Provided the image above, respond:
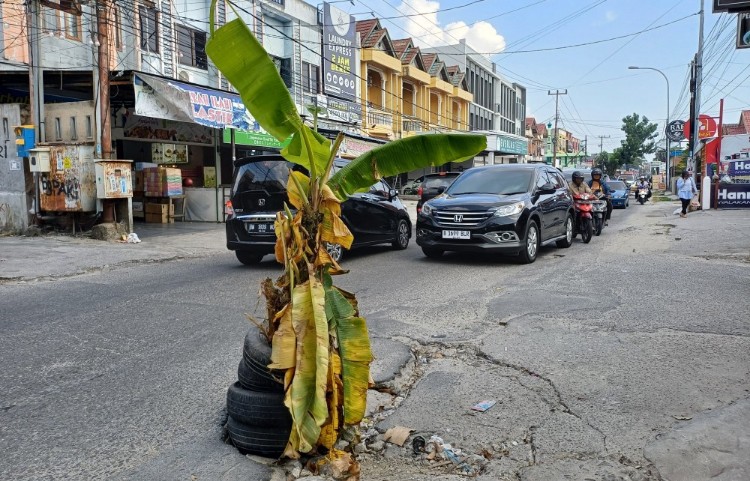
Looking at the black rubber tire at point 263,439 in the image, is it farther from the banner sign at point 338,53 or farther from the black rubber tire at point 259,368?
the banner sign at point 338,53

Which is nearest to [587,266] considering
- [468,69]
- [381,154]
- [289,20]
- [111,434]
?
[381,154]

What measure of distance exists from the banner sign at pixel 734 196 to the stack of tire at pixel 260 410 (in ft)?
78.5

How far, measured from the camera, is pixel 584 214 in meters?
13.4

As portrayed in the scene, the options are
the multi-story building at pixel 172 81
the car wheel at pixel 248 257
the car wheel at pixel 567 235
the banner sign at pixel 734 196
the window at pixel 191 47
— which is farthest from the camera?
the banner sign at pixel 734 196

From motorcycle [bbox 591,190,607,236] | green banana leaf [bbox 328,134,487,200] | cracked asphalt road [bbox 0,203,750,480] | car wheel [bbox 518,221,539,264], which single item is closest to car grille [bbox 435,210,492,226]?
car wheel [bbox 518,221,539,264]

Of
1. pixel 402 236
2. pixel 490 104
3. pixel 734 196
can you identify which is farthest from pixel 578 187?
pixel 490 104

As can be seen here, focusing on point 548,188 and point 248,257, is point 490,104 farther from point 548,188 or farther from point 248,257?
point 248,257

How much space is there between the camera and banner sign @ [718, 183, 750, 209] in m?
22.6

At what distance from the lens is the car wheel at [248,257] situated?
1051 centimetres

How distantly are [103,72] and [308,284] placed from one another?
12.1m

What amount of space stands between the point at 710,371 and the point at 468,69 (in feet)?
163

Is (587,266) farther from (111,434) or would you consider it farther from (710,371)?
(111,434)

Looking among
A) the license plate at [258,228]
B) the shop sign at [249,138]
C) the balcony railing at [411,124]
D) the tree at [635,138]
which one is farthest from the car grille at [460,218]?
the tree at [635,138]

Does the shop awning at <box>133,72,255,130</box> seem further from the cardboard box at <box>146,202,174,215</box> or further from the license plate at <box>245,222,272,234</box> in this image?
the license plate at <box>245,222,272,234</box>
